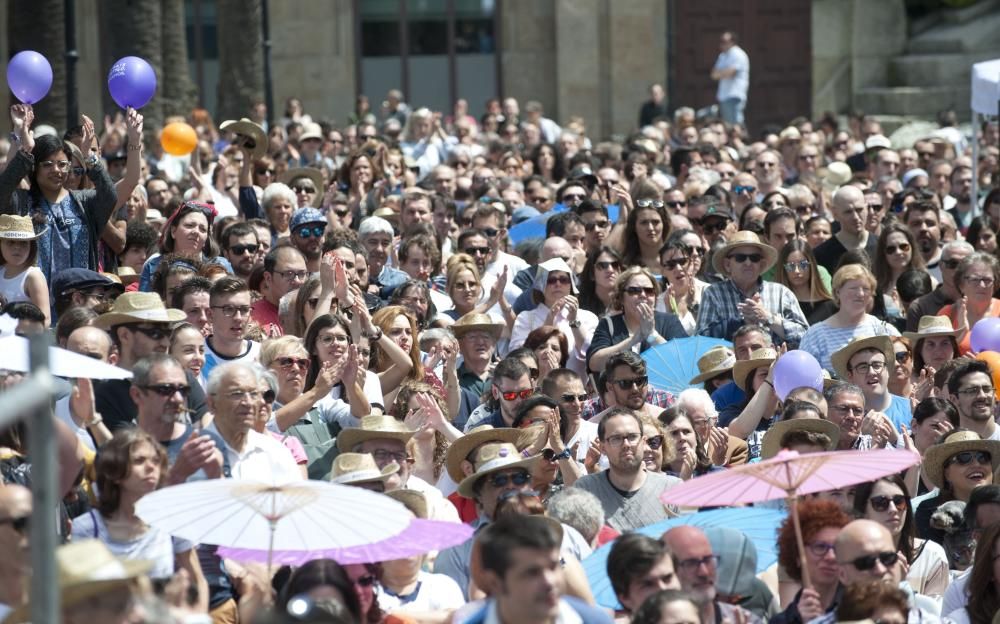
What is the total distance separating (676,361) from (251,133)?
15.8 feet

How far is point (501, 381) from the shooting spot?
32.7 feet

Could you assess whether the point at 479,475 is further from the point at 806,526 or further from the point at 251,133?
the point at 251,133

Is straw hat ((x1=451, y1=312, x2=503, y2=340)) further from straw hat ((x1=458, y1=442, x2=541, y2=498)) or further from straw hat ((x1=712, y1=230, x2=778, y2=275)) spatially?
straw hat ((x1=458, y1=442, x2=541, y2=498))

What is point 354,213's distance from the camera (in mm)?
15883

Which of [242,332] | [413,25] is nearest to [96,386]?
[242,332]

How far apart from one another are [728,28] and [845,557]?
27971 millimetres

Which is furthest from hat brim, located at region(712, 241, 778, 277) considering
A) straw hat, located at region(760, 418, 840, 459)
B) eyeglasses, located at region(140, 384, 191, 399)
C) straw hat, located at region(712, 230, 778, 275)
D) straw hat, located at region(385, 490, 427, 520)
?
eyeglasses, located at region(140, 384, 191, 399)

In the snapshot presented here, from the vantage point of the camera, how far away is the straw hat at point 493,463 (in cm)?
823

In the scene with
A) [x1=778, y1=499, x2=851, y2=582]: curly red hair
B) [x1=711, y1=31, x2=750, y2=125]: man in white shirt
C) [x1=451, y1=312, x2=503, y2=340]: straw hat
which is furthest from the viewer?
[x1=711, y1=31, x2=750, y2=125]: man in white shirt

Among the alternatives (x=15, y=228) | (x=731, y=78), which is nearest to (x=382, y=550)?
(x=15, y=228)

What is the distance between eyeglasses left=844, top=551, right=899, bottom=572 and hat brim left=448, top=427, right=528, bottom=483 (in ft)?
7.80

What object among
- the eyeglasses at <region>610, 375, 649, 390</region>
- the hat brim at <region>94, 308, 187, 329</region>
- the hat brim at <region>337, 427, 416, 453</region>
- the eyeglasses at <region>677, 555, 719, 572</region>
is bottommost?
the eyeglasses at <region>677, 555, 719, 572</region>

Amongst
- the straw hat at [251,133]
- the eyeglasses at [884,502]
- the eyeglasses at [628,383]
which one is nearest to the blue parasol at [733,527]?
the eyeglasses at [884,502]

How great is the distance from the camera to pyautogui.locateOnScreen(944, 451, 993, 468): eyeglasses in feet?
30.7
